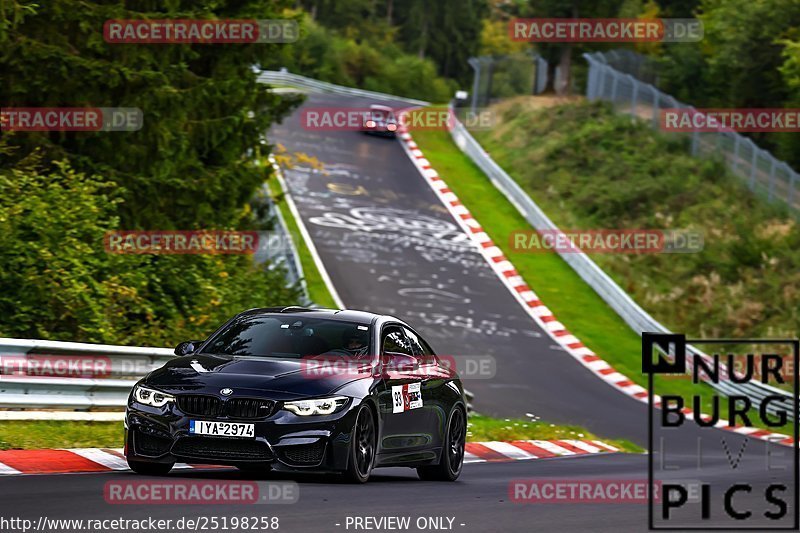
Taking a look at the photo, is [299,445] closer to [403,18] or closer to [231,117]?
[231,117]

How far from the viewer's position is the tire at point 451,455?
500 inches

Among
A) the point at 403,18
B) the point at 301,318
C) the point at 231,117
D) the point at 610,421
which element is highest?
the point at 403,18

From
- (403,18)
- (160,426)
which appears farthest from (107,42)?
→ (403,18)

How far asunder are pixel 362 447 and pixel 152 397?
1.66 metres

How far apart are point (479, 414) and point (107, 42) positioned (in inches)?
340

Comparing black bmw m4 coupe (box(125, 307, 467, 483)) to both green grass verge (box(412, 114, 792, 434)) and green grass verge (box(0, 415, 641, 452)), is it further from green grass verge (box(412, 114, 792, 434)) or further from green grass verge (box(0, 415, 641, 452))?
green grass verge (box(412, 114, 792, 434))

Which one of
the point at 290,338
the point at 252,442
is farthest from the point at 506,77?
the point at 252,442

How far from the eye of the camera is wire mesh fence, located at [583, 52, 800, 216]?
131 feet

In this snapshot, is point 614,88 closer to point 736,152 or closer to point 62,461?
point 736,152

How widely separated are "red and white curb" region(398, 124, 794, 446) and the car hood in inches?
427

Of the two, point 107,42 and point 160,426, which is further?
point 107,42

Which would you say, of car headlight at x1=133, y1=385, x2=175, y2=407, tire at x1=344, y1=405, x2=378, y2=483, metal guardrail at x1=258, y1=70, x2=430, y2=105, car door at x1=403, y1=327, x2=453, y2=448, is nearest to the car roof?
car door at x1=403, y1=327, x2=453, y2=448

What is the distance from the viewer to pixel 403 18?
420 ft

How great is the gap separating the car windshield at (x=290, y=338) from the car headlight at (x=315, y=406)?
0.87m
